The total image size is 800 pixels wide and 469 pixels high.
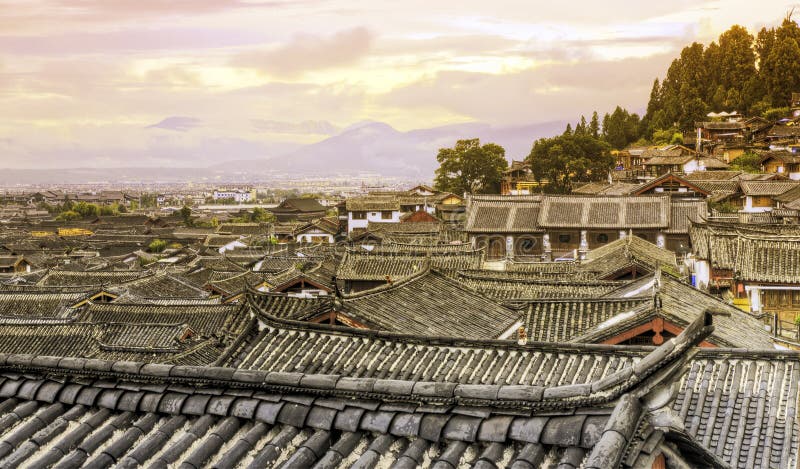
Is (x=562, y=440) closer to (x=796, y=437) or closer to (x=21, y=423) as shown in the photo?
(x=21, y=423)

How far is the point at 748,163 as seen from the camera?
68250mm

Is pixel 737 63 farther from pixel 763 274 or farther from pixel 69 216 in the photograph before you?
pixel 69 216

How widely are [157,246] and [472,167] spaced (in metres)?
33.6

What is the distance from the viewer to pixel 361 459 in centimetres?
449

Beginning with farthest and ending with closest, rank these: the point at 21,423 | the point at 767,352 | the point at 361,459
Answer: the point at 767,352, the point at 21,423, the point at 361,459

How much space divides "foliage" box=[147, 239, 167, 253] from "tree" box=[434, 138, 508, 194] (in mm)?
29906

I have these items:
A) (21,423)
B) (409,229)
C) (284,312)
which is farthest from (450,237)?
(21,423)

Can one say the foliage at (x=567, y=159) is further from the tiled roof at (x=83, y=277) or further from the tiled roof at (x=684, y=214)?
the tiled roof at (x=83, y=277)

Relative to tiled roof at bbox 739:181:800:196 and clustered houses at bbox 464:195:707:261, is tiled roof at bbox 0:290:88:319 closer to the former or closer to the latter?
clustered houses at bbox 464:195:707:261

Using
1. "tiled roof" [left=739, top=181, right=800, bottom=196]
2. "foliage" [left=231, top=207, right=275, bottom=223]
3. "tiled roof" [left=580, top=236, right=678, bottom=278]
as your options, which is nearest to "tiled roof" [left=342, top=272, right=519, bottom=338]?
"tiled roof" [left=580, top=236, right=678, bottom=278]

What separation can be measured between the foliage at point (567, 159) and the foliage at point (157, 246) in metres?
39.0

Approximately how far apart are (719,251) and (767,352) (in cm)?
1486

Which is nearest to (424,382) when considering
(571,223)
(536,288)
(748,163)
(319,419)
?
(319,419)

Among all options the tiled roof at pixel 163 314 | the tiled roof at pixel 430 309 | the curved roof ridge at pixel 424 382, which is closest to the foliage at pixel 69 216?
the tiled roof at pixel 163 314
